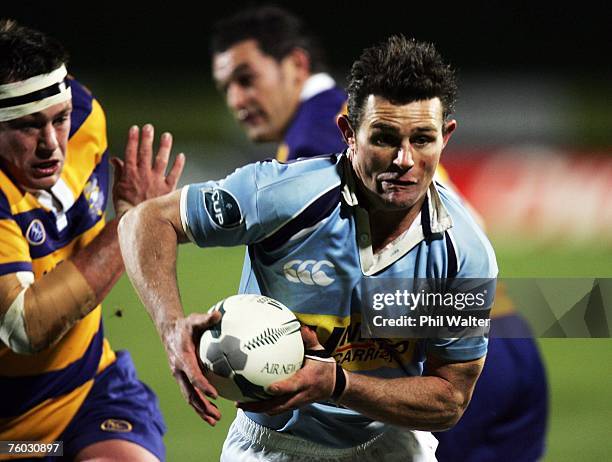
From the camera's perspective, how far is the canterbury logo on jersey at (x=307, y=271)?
2346 mm

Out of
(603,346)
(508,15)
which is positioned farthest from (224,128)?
(603,346)

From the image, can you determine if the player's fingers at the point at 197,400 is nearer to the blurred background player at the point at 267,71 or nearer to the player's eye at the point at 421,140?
the player's eye at the point at 421,140

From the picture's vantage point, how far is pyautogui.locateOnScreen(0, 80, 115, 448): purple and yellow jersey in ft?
8.97

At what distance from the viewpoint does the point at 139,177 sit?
113 inches

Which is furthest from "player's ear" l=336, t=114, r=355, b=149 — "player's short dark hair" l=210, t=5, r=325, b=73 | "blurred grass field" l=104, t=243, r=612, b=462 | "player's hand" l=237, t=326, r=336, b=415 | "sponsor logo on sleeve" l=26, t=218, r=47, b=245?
"player's short dark hair" l=210, t=5, r=325, b=73

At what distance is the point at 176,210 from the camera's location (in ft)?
7.57

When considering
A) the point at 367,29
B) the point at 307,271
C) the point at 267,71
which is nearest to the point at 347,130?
the point at 307,271

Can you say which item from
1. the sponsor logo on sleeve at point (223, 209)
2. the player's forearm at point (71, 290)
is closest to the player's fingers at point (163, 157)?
the player's forearm at point (71, 290)

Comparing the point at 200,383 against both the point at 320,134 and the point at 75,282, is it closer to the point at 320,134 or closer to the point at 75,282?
the point at 75,282

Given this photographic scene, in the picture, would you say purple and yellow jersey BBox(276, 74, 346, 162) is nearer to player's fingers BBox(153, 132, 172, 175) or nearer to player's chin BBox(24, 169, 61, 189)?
player's fingers BBox(153, 132, 172, 175)

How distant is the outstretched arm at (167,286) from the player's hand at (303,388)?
124mm

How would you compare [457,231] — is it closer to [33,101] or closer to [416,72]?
[416,72]

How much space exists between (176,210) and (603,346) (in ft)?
12.8

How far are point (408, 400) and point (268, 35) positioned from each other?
7.95 feet
